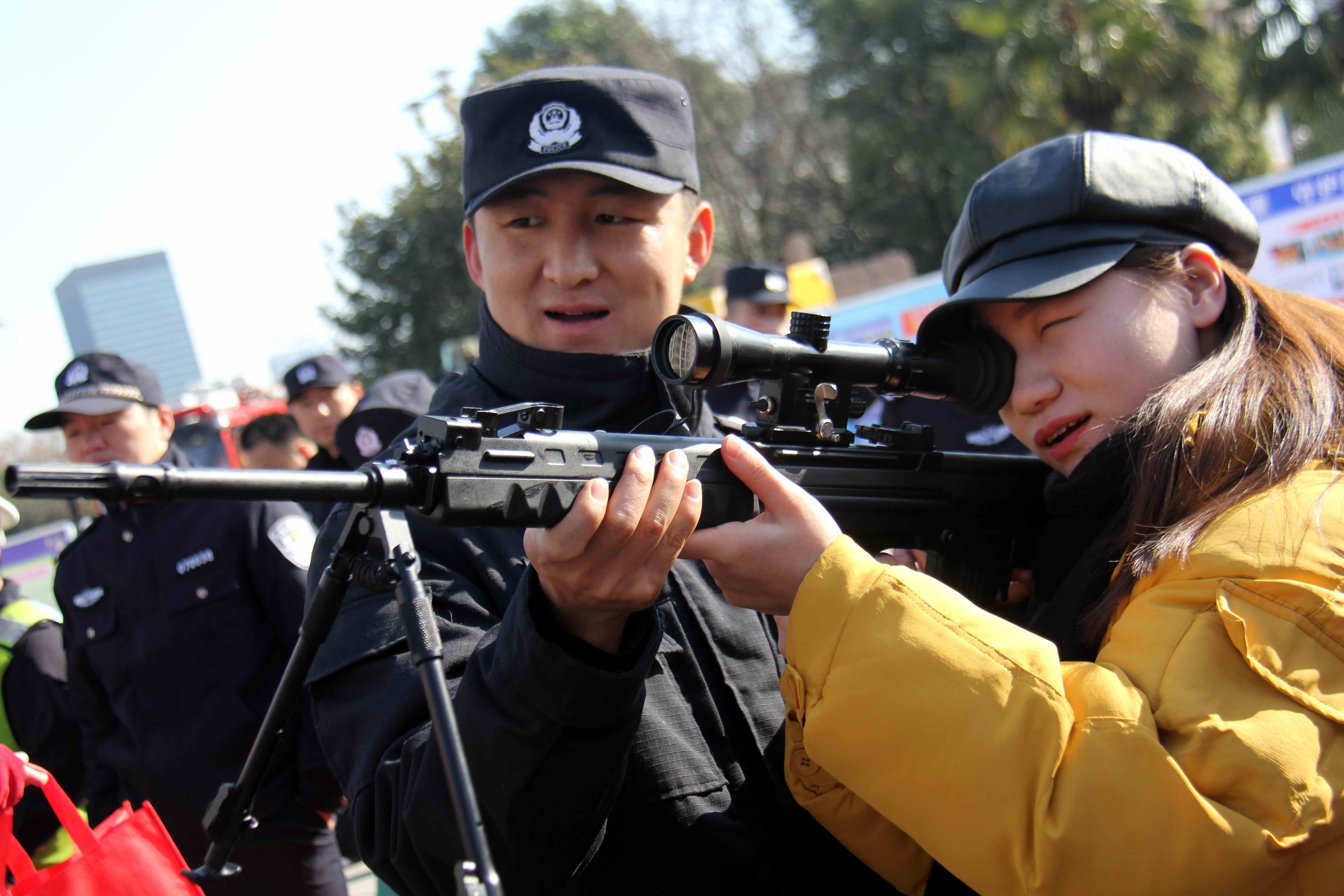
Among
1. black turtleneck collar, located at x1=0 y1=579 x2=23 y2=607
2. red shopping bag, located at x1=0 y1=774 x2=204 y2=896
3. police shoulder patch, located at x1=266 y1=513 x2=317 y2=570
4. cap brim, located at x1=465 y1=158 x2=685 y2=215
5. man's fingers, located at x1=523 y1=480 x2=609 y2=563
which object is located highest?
cap brim, located at x1=465 y1=158 x2=685 y2=215

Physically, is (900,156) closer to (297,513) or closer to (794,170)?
(794,170)

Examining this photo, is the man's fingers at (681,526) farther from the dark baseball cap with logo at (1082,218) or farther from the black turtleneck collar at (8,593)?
the black turtleneck collar at (8,593)

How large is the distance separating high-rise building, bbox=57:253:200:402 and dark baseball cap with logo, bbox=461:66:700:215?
31770 mm

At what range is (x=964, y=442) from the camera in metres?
4.59

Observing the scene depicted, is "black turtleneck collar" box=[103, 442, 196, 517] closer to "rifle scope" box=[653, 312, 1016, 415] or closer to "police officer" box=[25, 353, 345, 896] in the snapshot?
"police officer" box=[25, 353, 345, 896]

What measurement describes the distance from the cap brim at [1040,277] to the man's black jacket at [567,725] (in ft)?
2.08

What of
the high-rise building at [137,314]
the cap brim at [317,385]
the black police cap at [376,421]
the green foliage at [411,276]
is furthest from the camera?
the high-rise building at [137,314]

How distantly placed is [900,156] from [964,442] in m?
25.5

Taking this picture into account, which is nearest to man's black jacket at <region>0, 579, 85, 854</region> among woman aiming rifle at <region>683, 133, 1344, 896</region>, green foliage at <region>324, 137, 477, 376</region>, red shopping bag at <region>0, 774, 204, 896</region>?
red shopping bag at <region>0, 774, 204, 896</region>

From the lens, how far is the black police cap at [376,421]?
506 cm

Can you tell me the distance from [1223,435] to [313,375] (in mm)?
5693

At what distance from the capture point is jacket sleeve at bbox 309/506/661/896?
1.44m

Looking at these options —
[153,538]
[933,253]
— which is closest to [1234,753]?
[153,538]

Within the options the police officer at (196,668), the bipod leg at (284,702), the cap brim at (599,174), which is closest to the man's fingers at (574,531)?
the bipod leg at (284,702)
